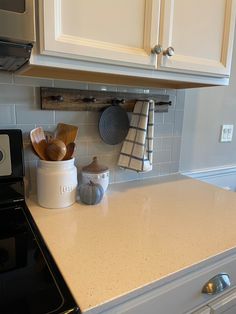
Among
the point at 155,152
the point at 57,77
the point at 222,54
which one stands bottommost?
the point at 155,152

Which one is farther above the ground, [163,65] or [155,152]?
[163,65]

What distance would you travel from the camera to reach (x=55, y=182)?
2.82ft

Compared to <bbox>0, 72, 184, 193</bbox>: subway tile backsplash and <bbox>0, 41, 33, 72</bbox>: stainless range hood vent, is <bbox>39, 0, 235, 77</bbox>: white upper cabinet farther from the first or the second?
<bbox>0, 72, 184, 193</bbox>: subway tile backsplash

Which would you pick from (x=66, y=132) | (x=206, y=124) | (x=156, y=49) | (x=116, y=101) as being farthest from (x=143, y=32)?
(x=206, y=124)

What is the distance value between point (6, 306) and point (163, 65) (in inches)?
32.0

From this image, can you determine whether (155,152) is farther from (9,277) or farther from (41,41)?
(9,277)

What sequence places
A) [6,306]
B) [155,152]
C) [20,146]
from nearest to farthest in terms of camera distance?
[6,306]
[20,146]
[155,152]

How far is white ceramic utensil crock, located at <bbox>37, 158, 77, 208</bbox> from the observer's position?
0.86m

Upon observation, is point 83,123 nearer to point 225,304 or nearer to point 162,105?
point 162,105

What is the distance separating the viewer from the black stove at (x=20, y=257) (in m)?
0.46

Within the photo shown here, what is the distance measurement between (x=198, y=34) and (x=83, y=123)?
1.88 ft

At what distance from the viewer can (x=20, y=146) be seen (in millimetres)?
891

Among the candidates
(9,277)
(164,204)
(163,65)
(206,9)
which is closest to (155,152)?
(164,204)

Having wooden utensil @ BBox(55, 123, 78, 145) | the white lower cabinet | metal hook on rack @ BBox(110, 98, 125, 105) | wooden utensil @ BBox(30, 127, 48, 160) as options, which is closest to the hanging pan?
metal hook on rack @ BBox(110, 98, 125, 105)
